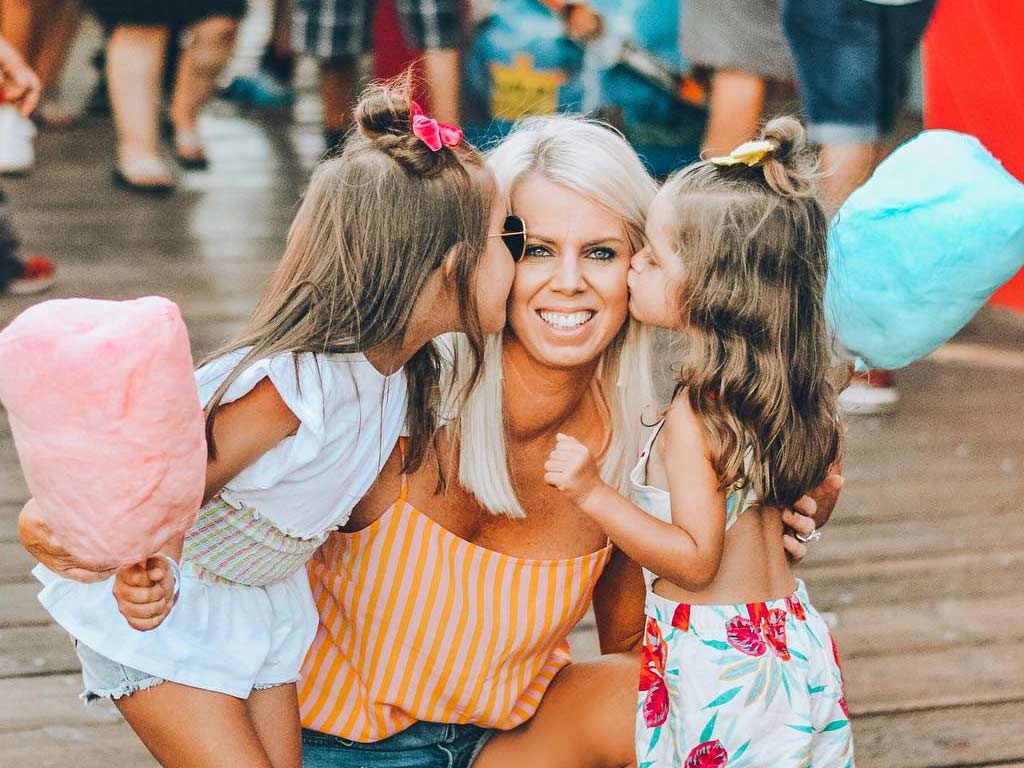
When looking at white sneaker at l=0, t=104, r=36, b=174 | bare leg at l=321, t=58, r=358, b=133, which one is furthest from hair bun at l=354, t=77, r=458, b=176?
bare leg at l=321, t=58, r=358, b=133

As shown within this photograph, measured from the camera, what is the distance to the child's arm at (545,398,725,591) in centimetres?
165

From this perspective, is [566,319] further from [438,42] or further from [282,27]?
[282,27]

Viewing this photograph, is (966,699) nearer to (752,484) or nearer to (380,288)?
(752,484)

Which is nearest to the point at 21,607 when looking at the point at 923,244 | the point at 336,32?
the point at 923,244

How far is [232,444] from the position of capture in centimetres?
154

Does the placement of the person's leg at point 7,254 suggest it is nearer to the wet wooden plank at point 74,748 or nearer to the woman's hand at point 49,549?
the wet wooden plank at point 74,748

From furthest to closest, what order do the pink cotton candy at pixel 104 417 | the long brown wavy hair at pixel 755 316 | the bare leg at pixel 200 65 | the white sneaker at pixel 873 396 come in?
the bare leg at pixel 200 65 < the white sneaker at pixel 873 396 < the long brown wavy hair at pixel 755 316 < the pink cotton candy at pixel 104 417

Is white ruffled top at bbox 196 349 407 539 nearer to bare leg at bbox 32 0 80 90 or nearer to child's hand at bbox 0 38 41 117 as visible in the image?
child's hand at bbox 0 38 41 117

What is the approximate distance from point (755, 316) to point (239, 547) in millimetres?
715

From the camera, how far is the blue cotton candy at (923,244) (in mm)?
1729

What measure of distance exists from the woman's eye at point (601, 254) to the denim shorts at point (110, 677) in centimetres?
79

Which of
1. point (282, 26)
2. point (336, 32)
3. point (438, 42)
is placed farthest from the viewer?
point (282, 26)

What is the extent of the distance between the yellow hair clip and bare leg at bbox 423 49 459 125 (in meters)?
2.43

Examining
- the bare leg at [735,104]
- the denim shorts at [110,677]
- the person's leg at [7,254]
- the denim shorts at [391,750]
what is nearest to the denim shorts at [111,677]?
the denim shorts at [110,677]
